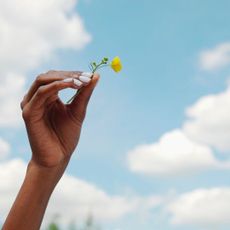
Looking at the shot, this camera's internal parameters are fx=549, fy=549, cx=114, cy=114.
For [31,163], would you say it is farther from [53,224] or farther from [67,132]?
[53,224]

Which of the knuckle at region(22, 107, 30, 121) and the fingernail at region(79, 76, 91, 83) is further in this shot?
the knuckle at region(22, 107, 30, 121)

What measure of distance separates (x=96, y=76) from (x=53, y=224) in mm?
9387

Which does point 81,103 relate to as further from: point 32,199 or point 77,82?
point 32,199

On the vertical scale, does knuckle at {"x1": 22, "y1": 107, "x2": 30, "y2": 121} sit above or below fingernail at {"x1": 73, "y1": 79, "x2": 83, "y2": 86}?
below

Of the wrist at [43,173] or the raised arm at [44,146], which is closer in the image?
the raised arm at [44,146]

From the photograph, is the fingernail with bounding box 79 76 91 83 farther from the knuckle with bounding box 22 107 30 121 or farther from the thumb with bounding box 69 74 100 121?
the knuckle with bounding box 22 107 30 121

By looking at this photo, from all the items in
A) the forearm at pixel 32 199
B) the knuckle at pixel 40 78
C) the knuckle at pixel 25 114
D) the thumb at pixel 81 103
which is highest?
the thumb at pixel 81 103

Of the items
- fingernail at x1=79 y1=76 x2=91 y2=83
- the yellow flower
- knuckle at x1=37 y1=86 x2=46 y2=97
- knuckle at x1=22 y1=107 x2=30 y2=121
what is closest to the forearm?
knuckle at x1=22 y1=107 x2=30 y2=121

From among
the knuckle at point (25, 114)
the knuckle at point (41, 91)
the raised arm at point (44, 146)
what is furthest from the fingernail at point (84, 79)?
the knuckle at point (25, 114)

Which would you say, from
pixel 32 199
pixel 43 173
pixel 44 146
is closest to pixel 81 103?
pixel 44 146

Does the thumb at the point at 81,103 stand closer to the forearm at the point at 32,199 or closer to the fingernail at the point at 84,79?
the fingernail at the point at 84,79

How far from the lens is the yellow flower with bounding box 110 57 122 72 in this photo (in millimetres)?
3089

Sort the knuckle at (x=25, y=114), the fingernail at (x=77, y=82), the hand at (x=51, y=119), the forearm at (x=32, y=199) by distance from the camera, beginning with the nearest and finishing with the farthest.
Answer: the fingernail at (x=77, y=82) < the hand at (x=51, y=119) < the knuckle at (x=25, y=114) < the forearm at (x=32, y=199)

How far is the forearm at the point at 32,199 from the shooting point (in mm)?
3367
